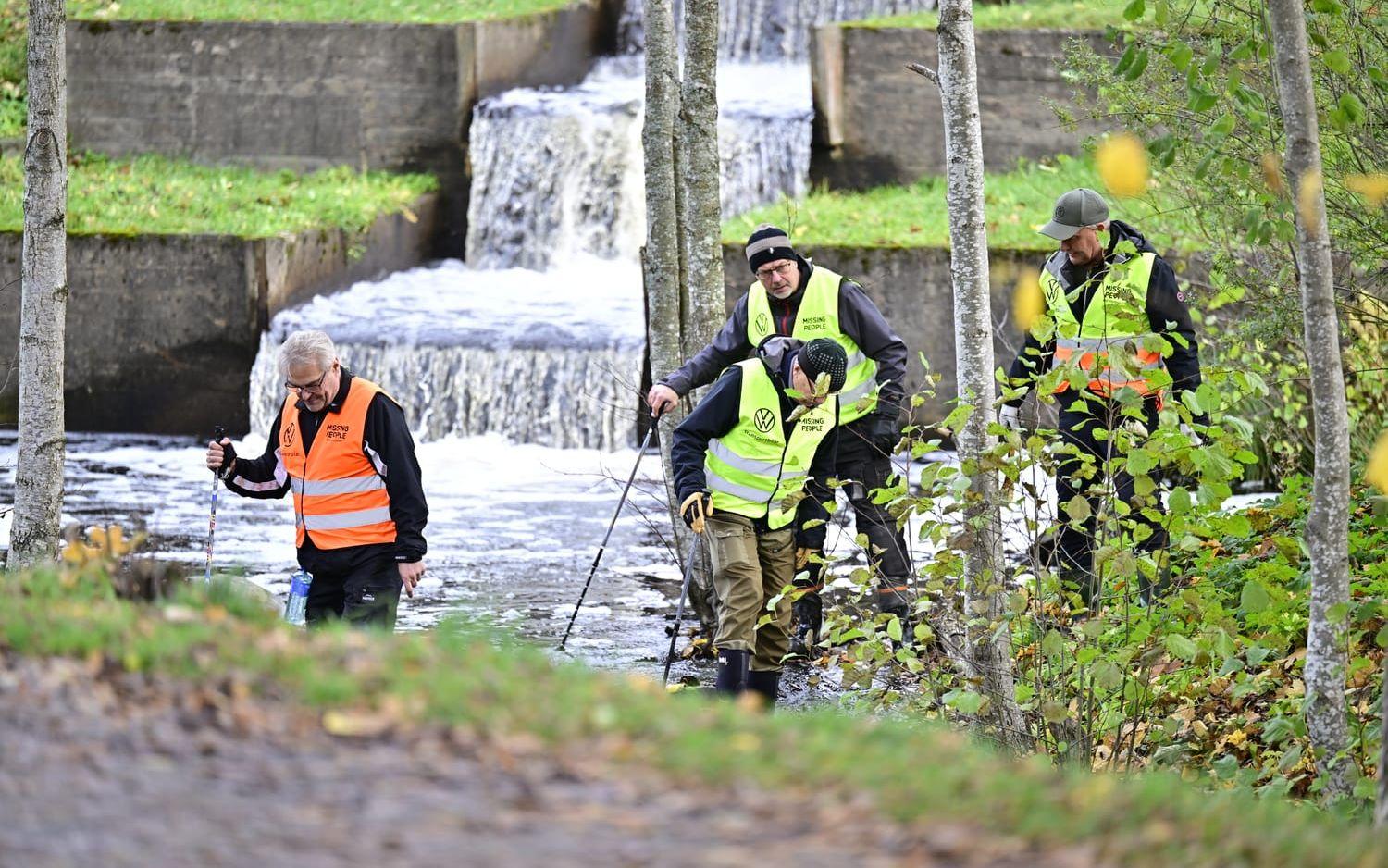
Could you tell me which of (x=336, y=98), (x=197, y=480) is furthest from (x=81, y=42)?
(x=197, y=480)

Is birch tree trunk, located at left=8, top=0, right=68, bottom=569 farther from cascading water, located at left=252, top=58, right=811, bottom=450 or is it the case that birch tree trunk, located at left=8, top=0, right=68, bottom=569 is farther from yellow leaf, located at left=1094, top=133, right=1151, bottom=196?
cascading water, located at left=252, top=58, right=811, bottom=450

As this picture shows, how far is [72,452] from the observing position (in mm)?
14852

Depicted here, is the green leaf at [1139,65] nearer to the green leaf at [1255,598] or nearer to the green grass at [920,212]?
the green leaf at [1255,598]

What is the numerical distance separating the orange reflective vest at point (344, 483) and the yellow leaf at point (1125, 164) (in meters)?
3.98

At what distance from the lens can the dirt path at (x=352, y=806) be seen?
10.8ft

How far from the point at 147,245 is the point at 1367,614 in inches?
494

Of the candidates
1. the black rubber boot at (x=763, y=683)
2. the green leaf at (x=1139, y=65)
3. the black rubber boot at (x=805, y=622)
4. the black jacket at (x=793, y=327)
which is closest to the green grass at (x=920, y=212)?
the black jacket at (x=793, y=327)

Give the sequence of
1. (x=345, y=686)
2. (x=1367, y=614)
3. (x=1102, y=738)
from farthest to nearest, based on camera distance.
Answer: (x=1102, y=738) < (x=1367, y=614) < (x=345, y=686)

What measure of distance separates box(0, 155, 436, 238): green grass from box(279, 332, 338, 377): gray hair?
929cm

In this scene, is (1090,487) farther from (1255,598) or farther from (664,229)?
(664,229)

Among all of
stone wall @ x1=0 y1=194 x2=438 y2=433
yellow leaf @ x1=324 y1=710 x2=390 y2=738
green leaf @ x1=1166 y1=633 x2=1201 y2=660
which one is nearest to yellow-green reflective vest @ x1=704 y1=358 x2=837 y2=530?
green leaf @ x1=1166 y1=633 x2=1201 y2=660

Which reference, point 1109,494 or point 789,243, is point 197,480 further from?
point 1109,494

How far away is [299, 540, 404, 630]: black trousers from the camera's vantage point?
22.5ft

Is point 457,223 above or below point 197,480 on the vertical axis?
above
